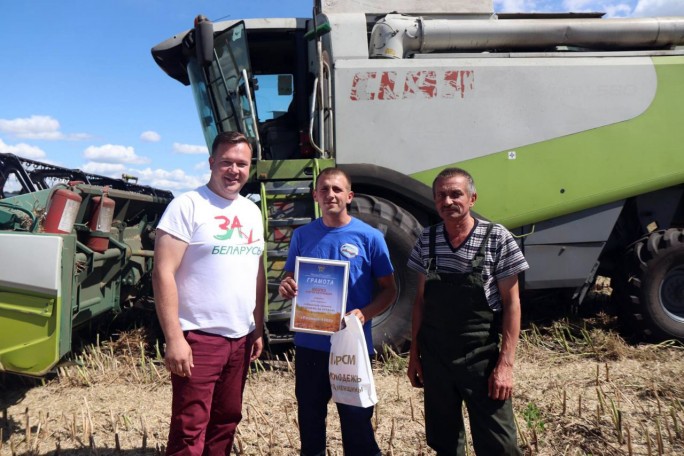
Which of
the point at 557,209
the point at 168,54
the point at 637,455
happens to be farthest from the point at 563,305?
the point at 168,54

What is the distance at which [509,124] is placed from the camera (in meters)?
4.24

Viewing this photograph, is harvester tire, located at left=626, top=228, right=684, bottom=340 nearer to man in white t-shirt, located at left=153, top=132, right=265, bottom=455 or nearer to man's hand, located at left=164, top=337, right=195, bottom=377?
man in white t-shirt, located at left=153, top=132, right=265, bottom=455

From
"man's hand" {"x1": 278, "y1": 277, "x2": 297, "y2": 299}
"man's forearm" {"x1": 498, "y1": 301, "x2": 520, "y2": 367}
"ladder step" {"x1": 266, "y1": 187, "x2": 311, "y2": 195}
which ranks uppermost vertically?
"ladder step" {"x1": 266, "y1": 187, "x2": 311, "y2": 195}

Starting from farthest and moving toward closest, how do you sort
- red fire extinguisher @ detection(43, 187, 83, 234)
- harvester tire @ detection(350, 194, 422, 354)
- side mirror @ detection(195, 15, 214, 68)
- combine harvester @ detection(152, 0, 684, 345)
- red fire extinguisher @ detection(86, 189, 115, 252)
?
combine harvester @ detection(152, 0, 684, 345) < harvester tire @ detection(350, 194, 422, 354) < side mirror @ detection(195, 15, 214, 68) < red fire extinguisher @ detection(86, 189, 115, 252) < red fire extinguisher @ detection(43, 187, 83, 234)

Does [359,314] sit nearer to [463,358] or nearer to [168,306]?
[463,358]

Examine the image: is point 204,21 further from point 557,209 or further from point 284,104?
point 557,209

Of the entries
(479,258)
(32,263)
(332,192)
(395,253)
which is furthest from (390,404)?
(32,263)

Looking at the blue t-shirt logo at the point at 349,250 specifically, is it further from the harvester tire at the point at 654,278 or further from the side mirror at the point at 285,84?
A: the harvester tire at the point at 654,278

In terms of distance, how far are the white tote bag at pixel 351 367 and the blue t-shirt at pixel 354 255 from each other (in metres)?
0.12

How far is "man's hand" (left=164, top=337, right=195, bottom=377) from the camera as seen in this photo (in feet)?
6.14

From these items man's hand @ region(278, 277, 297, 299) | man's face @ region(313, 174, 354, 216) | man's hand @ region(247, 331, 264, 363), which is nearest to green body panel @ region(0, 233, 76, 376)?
man's hand @ region(247, 331, 264, 363)

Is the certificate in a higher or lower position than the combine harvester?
lower

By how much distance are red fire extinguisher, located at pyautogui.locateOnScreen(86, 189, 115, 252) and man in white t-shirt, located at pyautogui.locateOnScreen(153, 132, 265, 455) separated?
2101mm

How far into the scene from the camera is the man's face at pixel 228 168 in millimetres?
2021
